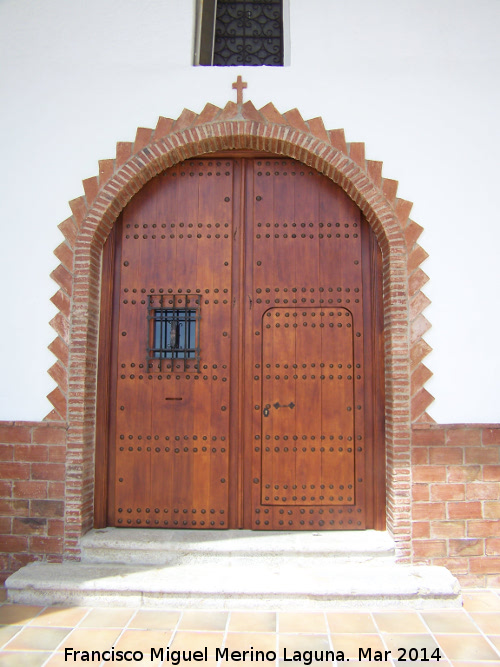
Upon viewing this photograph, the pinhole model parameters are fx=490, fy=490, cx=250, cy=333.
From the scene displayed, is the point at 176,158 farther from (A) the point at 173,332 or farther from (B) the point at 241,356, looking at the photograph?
(B) the point at 241,356

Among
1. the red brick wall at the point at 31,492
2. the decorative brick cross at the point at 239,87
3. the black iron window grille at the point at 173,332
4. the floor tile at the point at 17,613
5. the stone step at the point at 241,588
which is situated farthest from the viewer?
the black iron window grille at the point at 173,332

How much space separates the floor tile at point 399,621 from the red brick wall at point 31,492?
220 centimetres

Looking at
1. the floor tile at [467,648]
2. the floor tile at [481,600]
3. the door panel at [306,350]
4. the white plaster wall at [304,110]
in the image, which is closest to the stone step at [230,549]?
the door panel at [306,350]

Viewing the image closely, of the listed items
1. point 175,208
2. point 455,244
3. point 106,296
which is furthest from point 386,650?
point 175,208

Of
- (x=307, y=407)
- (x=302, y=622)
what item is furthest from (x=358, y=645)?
(x=307, y=407)

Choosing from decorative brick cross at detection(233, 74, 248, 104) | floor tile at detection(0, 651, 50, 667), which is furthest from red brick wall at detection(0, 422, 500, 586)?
decorative brick cross at detection(233, 74, 248, 104)

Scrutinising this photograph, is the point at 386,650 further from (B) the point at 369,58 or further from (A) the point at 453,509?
(B) the point at 369,58

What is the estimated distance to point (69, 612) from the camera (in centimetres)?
297

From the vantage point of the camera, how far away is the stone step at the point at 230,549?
132 inches

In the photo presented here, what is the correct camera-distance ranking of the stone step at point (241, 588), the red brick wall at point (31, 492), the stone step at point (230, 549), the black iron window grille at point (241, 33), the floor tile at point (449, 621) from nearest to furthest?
the floor tile at point (449, 621) → the stone step at point (241, 588) → the stone step at point (230, 549) → the red brick wall at point (31, 492) → the black iron window grille at point (241, 33)

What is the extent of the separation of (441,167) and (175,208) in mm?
2053

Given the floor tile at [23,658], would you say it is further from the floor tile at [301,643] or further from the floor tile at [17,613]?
the floor tile at [301,643]

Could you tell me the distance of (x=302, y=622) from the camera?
2.81 metres

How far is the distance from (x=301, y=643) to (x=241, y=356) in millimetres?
1931
